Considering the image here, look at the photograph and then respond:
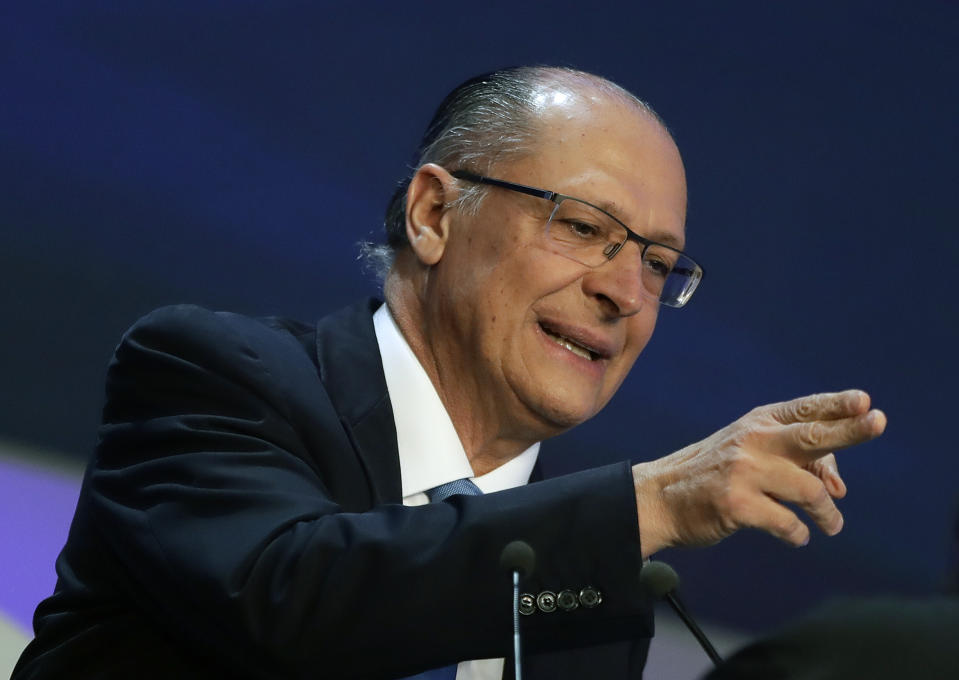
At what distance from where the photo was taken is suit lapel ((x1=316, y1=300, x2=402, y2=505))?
1.50 m

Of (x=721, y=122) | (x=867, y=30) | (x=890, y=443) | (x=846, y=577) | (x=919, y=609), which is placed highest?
(x=867, y=30)

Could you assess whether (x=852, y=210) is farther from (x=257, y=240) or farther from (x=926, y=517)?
(x=257, y=240)

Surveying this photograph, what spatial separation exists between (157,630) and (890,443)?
1399 mm

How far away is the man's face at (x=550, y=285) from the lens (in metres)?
1.63

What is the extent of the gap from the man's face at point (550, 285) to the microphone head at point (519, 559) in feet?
1.81

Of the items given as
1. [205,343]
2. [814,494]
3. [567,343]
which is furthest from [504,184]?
[814,494]

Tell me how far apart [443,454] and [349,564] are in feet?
1.62

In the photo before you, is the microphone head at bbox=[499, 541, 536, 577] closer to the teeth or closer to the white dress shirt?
the white dress shirt

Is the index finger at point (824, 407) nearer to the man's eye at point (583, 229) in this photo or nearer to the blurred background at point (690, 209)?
the man's eye at point (583, 229)

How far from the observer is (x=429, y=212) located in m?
1.81

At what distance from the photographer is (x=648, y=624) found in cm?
110

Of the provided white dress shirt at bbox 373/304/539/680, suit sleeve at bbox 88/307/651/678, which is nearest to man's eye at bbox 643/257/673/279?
white dress shirt at bbox 373/304/539/680

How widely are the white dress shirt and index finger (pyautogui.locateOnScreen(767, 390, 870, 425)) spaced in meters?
0.60

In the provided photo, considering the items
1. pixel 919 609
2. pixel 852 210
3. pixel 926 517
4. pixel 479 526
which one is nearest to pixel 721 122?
pixel 852 210
